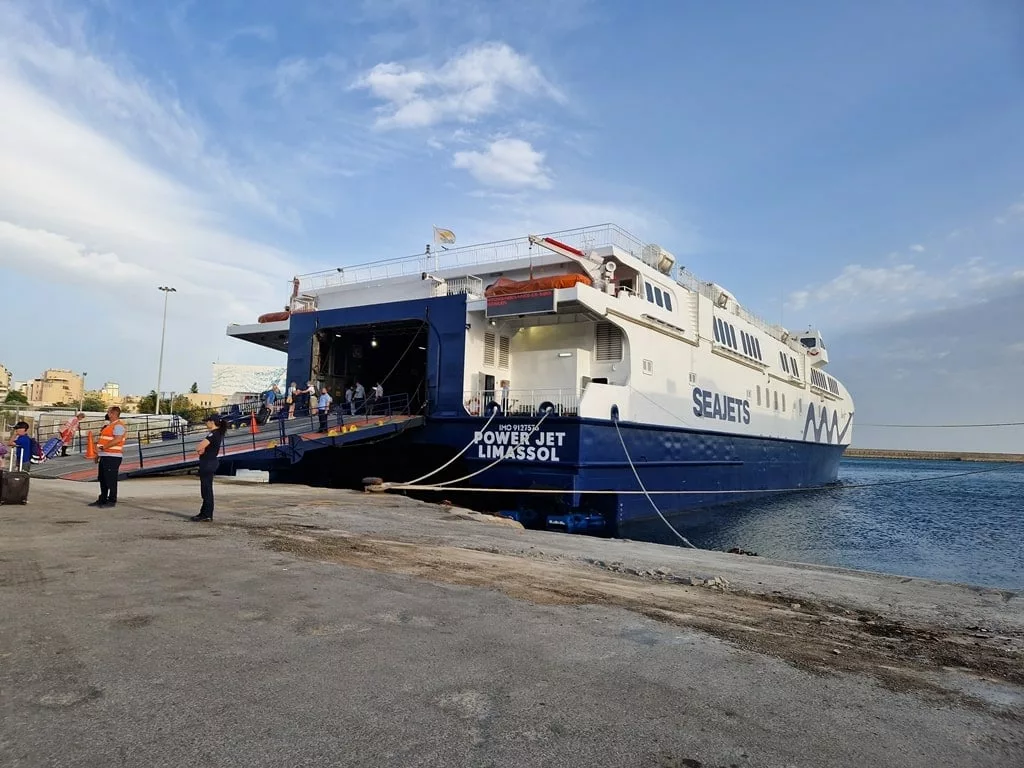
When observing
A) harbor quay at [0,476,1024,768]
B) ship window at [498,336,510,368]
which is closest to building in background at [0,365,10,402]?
ship window at [498,336,510,368]

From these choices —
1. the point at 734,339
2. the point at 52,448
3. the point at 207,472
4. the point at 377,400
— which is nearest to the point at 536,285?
the point at 377,400

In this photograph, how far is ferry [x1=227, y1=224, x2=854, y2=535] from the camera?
14.6 m

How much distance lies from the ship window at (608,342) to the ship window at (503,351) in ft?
7.90

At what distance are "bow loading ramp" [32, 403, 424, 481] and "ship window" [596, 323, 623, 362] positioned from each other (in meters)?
5.03

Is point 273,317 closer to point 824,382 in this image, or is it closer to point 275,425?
point 275,425

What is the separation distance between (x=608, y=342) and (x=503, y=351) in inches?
110

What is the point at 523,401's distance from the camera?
16.7m

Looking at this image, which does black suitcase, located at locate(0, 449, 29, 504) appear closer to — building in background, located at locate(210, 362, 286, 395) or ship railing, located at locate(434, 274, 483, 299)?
ship railing, located at locate(434, 274, 483, 299)

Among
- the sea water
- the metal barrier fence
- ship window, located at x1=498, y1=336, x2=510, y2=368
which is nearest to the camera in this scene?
the sea water

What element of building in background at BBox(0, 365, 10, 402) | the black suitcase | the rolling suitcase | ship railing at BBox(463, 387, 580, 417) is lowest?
the black suitcase

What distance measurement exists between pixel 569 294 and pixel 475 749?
12538mm

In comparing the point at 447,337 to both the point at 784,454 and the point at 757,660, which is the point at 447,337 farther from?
the point at 784,454

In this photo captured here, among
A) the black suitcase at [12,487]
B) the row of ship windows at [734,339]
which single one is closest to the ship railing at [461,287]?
the row of ship windows at [734,339]

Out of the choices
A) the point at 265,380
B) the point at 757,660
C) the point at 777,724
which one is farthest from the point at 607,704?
the point at 265,380
